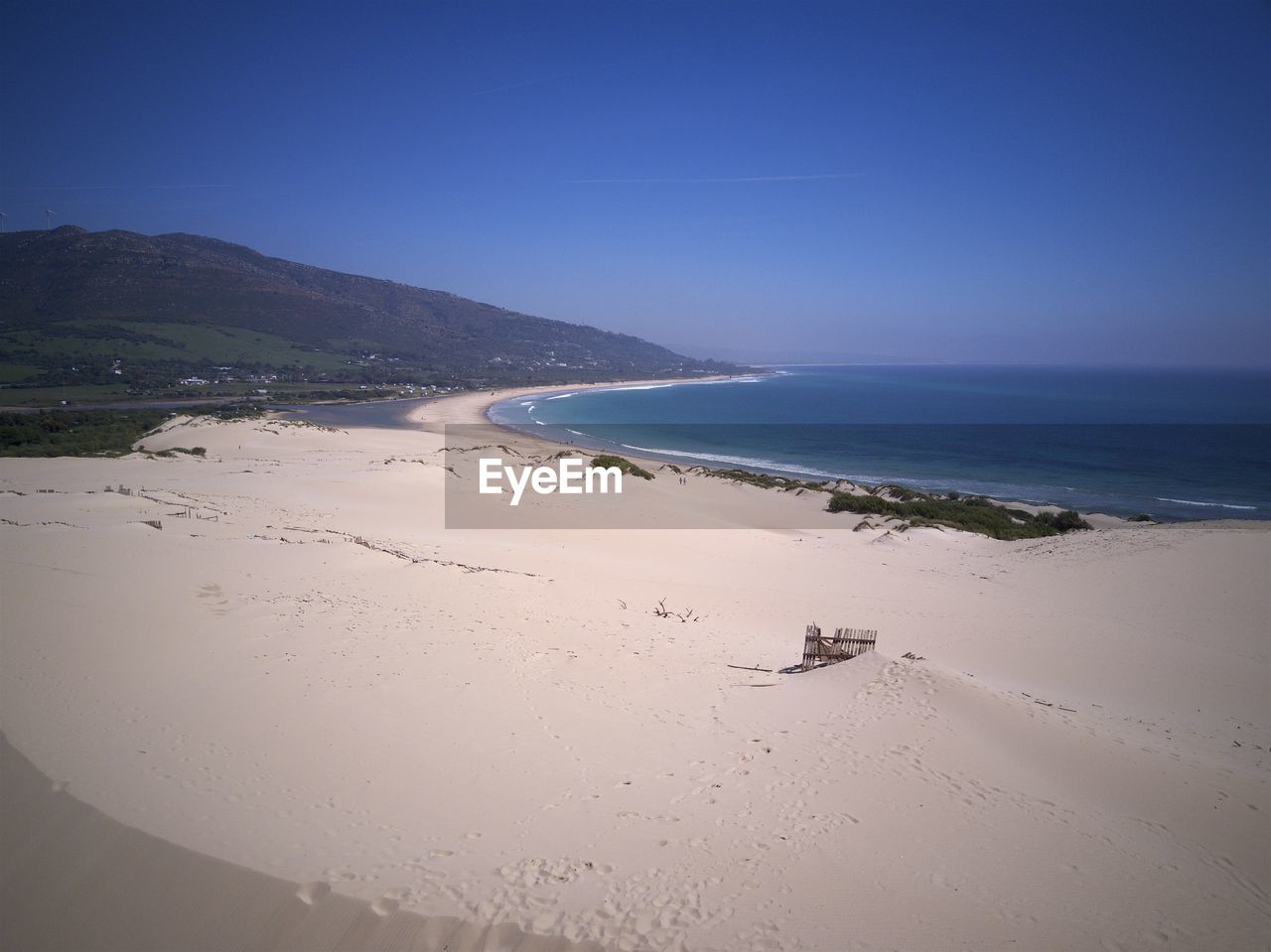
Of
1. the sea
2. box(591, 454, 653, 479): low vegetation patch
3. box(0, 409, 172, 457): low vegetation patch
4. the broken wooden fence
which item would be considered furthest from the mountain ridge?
the broken wooden fence

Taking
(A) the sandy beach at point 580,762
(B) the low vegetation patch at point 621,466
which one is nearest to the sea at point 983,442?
(B) the low vegetation patch at point 621,466

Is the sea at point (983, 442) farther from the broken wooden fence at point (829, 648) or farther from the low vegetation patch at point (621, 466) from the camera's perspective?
the broken wooden fence at point (829, 648)

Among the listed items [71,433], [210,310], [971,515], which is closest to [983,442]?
[971,515]

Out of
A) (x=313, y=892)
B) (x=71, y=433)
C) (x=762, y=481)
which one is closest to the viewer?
(x=313, y=892)

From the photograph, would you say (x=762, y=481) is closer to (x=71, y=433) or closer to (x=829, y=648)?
(x=829, y=648)

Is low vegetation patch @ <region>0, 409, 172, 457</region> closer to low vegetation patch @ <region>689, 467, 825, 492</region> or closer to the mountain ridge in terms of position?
low vegetation patch @ <region>689, 467, 825, 492</region>

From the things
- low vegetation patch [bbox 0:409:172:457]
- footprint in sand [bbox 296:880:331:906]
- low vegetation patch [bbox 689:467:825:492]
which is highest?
low vegetation patch [bbox 0:409:172:457]

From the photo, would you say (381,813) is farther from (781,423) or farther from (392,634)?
(781,423)
